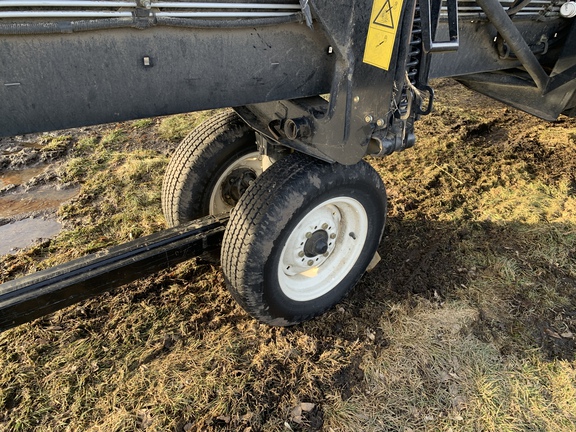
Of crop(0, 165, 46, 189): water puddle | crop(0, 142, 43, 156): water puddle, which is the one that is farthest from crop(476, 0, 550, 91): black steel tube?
crop(0, 142, 43, 156): water puddle

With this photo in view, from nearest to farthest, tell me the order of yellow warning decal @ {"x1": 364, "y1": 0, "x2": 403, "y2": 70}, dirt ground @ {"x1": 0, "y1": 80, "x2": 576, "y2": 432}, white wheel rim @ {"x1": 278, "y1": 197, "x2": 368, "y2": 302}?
yellow warning decal @ {"x1": 364, "y1": 0, "x2": 403, "y2": 70}, dirt ground @ {"x1": 0, "y1": 80, "x2": 576, "y2": 432}, white wheel rim @ {"x1": 278, "y1": 197, "x2": 368, "y2": 302}

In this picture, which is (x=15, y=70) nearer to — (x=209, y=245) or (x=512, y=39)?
(x=209, y=245)

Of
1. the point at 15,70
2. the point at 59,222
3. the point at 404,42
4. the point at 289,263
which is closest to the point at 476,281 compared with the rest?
the point at 289,263

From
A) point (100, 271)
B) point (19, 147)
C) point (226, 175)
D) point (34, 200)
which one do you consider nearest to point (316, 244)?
point (226, 175)

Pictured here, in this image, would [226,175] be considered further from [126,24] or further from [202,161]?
[126,24]

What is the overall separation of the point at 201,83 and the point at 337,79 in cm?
63

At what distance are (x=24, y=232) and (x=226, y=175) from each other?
176 cm

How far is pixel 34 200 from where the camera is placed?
3.69m

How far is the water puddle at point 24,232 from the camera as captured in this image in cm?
320

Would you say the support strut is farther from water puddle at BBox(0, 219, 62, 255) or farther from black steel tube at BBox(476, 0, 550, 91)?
black steel tube at BBox(476, 0, 550, 91)

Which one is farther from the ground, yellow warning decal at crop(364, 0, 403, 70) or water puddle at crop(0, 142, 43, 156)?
yellow warning decal at crop(364, 0, 403, 70)

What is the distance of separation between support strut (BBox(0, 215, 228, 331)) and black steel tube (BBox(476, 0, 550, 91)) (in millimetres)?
1860

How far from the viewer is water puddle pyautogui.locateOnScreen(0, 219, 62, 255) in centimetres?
320

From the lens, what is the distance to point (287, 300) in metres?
2.39
